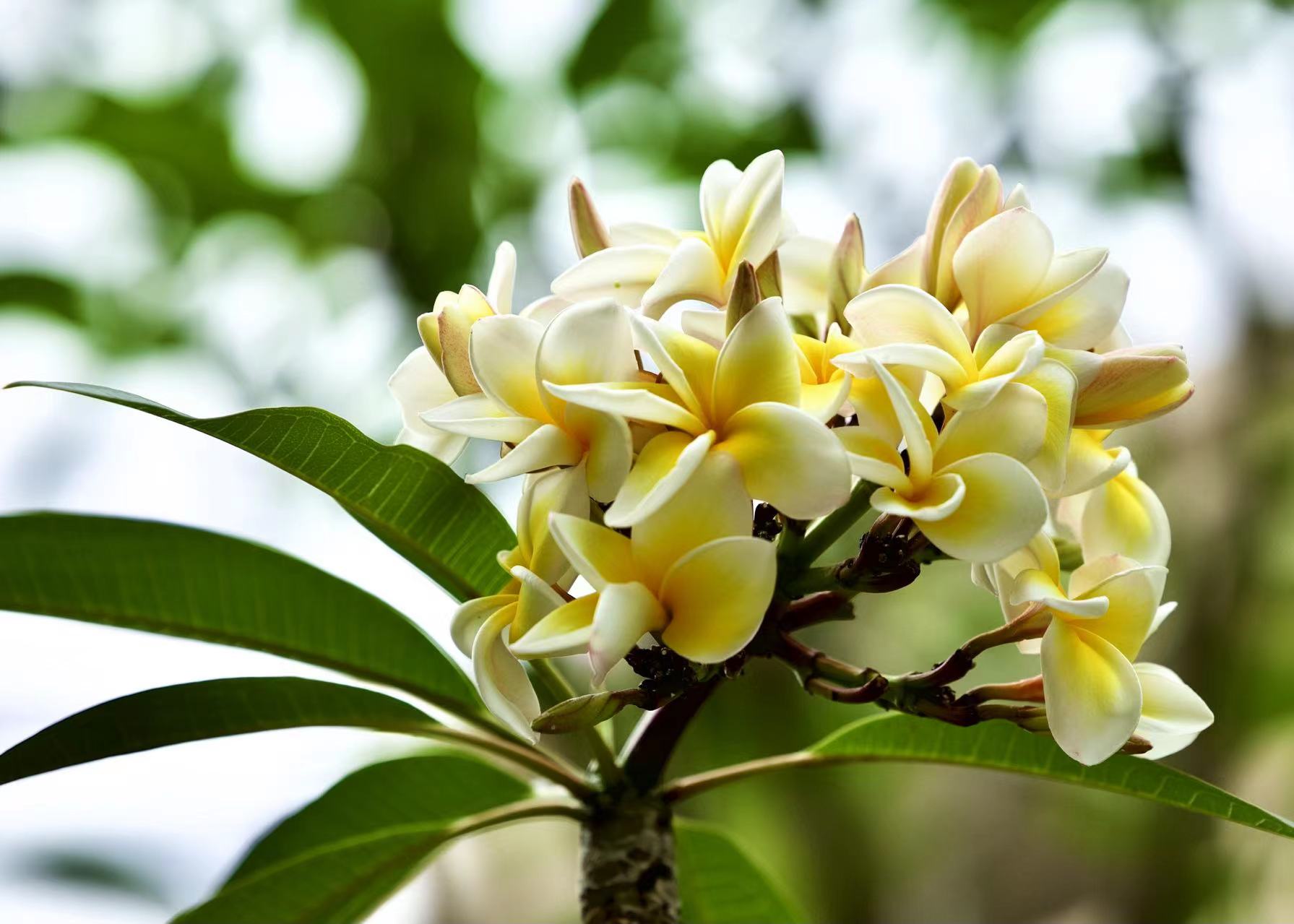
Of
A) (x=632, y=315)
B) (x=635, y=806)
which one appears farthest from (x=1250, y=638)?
(x=632, y=315)

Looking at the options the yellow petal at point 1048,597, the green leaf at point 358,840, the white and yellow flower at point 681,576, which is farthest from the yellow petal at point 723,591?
the green leaf at point 358,840

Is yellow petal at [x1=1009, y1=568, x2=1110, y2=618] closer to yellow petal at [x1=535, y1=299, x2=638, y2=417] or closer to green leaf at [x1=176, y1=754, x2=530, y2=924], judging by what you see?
yellow petal at [x1=535, y1=299, x2=638, y2=417]

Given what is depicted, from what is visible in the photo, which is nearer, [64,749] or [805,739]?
[64,749]

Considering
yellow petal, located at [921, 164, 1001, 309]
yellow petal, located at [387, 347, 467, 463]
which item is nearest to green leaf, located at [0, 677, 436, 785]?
yellow petal, located at [387, 347, 467, 463]

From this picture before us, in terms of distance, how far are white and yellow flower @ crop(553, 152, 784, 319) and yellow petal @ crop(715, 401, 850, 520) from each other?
11 cm

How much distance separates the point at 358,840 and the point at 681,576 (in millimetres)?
382

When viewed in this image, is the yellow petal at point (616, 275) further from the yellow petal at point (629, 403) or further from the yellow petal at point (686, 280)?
the yellow petal at point (629, 403)

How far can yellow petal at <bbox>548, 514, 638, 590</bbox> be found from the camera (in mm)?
395

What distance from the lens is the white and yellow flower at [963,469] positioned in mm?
398

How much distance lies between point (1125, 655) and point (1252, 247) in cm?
187

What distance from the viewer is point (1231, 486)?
2.06 m

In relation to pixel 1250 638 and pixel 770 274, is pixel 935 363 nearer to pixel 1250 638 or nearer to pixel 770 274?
pixel 770 274

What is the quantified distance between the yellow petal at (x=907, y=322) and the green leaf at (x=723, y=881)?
16.8 inches

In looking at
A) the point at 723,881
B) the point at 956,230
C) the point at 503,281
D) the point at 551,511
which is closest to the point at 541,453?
the point at 551,511
